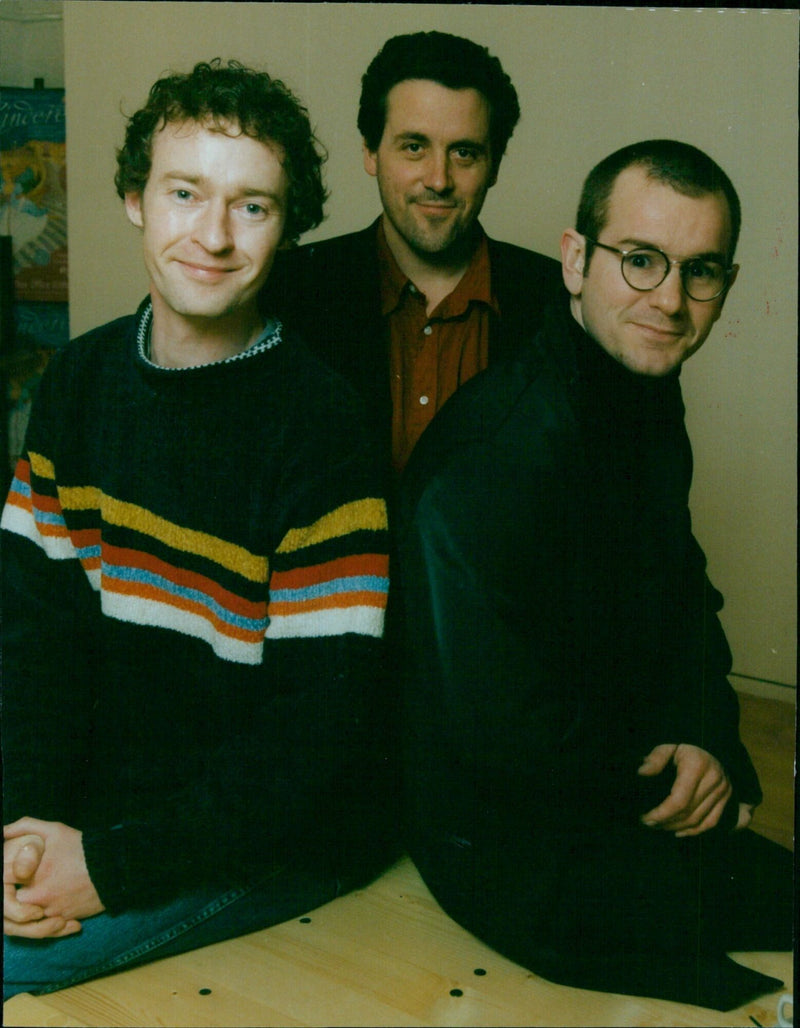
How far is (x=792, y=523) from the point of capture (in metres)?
1.65

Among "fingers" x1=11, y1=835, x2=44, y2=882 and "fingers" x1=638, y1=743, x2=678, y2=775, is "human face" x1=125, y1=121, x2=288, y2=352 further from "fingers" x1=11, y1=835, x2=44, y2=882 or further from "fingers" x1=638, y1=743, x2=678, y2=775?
"fingers" x1=638, y1=743, x2=678, y2=775

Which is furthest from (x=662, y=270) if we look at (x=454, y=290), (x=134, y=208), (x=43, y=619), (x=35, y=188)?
(x=43, y=619)

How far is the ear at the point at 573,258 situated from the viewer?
5.17 ft

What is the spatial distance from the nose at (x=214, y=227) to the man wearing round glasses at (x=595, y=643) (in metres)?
Result: 0.41

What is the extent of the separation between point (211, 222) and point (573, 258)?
1.73 ft

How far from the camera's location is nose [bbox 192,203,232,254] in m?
1.49

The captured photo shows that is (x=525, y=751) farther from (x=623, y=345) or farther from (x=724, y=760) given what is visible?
(x=623, y=345)

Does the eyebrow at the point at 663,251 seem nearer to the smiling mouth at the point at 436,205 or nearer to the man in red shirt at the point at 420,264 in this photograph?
the man in red shirt at the point at 420,264

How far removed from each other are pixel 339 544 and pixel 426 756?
0.37 meters

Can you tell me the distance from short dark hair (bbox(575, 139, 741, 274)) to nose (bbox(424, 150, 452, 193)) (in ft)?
0.69

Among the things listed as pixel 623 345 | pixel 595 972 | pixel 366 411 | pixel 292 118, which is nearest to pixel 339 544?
pixel 366 411

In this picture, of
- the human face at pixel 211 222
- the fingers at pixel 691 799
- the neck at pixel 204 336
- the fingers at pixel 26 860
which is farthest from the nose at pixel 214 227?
the fingers at pixel 691 799

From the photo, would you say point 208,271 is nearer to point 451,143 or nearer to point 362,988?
point 451,143

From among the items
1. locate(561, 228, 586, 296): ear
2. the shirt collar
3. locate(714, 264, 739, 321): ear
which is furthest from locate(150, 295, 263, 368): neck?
locate(714, 264, 739, 321): ear
